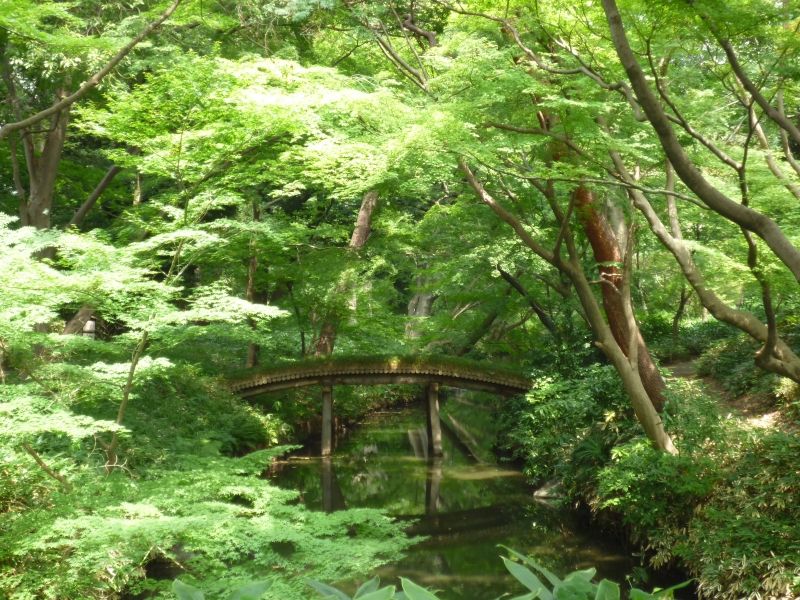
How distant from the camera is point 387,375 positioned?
49.1 feet

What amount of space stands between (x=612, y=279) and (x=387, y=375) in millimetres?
6865

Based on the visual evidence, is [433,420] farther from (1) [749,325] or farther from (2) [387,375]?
(1) [749,325]

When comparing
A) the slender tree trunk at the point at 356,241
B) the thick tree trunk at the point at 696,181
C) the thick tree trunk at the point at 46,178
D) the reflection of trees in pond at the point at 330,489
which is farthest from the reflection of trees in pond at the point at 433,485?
the thick tree trunk at the point at 696,181

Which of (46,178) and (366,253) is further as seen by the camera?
(366,253)

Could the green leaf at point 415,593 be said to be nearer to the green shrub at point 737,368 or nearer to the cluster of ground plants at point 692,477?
the cluster of ground plants at point 692,477

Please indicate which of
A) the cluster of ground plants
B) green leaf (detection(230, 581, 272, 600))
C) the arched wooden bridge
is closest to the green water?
the cluster of ground plants

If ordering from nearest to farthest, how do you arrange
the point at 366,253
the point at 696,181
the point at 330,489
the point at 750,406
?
the point at 696,181 < the point at 750,406 < the point at 330,489 < the point at 366,253

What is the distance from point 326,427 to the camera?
1491 cm

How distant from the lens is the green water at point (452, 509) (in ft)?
27.0

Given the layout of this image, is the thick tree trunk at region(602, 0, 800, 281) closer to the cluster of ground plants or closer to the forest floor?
the cluster of ground plants

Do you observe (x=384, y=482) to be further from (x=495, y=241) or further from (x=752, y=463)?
(x=752, y=463)

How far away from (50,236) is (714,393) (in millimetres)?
9927

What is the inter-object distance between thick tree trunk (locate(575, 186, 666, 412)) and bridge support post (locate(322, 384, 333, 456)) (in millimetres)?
7300

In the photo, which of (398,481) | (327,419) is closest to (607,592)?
(398,481)
